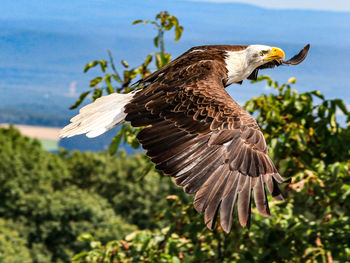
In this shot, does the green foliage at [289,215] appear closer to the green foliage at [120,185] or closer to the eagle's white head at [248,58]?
the eagle's white head at [248,58]

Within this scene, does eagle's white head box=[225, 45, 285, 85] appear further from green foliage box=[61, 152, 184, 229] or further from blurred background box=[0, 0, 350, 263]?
green foliage box=[61, 152, 184, 229]

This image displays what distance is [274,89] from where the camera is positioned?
506 cm

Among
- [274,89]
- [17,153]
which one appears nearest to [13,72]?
[17,153]

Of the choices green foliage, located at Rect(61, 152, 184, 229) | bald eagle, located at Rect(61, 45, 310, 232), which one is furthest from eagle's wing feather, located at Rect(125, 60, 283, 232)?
green foliage, located at Rect(61, 152, 184, 229)

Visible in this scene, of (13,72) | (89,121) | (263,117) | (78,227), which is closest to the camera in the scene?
(89,121)

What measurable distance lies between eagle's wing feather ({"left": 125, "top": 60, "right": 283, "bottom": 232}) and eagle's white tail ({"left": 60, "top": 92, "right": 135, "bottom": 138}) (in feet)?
0.39

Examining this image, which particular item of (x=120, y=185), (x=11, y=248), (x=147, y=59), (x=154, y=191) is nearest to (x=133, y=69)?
(x=147, y=59)

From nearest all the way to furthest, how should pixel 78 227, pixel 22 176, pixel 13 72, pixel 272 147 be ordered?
pixel 272 147 → pixel 78 227 → pixel 22 176 → pixel 13 72

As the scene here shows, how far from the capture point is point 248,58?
3.96 meters

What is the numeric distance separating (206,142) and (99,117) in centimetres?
95

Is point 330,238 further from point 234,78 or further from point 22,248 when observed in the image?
point 22,248

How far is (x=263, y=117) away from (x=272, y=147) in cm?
62

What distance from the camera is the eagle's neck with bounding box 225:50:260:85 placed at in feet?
12.6

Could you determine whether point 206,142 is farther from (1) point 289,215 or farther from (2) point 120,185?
(2) point 120,185
